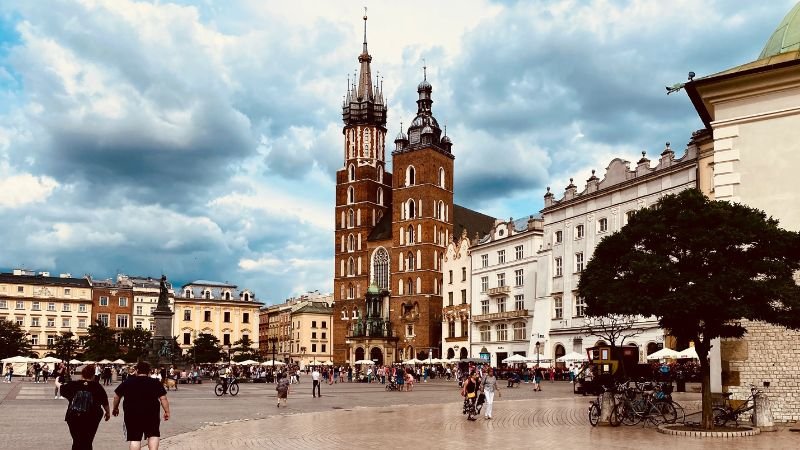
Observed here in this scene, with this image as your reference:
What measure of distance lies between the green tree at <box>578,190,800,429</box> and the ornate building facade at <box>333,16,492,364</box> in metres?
75.4

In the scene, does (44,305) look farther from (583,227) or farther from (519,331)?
(583,227)

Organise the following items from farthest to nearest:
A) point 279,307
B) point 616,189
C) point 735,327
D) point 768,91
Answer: point 279,307 → point 616,189 → point 768,91 → point 735,327

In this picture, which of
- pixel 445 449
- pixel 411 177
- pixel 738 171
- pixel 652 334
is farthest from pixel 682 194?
pixel 411 177

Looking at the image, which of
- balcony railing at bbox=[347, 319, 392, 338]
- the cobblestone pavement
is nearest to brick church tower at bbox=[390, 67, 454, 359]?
balcony railing at bbox=[347, 319, 392, 338]

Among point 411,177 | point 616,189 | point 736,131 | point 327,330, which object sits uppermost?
point 411,177

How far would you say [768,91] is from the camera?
2023 cm

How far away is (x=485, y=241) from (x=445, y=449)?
63.5m

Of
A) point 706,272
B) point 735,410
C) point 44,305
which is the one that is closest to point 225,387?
point 735,410

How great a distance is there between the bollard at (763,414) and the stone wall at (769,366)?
1.17 metres

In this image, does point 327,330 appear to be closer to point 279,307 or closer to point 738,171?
point 279,307

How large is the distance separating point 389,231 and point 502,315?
119 feet

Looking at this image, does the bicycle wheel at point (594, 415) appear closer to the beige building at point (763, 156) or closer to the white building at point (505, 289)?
the beige building at point (763, 156)

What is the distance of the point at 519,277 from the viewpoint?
7088 cm

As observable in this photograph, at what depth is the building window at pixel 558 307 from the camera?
62.0m
